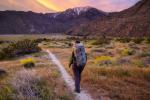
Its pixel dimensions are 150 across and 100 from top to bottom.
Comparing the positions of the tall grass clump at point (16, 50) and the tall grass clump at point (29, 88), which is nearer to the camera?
the tall grass clump at point (29, 88)

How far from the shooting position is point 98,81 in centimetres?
1187

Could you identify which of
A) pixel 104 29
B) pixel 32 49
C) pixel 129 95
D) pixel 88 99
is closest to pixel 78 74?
pixel 88 99

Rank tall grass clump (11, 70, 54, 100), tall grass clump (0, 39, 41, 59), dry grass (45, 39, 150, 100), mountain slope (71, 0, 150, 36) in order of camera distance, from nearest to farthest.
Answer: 1. tall grass clump (11, 70, 54, 100)
2. dry grass (45, 39, 150, 100)
3. tall grass clump (0, 39, 41, 59)
4. mountain slope (71, 0, 150, 36)

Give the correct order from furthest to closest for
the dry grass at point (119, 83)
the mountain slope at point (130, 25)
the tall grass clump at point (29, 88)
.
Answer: the mountain slope at point (130, 25) → the dry grass at point (119, 83) → the tall grass clump at point (29, 88)

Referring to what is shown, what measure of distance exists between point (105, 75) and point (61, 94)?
4685 mm

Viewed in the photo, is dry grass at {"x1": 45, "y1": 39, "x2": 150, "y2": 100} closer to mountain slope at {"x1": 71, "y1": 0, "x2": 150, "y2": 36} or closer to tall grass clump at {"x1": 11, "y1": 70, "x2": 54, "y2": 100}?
tall grass clump at {"x1": 11, "y1": 70, "x2": 54, "y2": 100}

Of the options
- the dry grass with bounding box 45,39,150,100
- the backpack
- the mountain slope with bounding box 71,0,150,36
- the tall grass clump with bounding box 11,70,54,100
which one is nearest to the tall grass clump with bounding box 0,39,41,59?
the dry grass with bounding box 45,39,150,100

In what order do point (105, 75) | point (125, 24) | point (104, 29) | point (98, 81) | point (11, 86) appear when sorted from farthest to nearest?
1. point (104, 29)
2. point (125, 24)
3. point (105, 75)
4. point (98, 81)
5. point (11, 86)

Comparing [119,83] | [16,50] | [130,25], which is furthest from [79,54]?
[130,25]

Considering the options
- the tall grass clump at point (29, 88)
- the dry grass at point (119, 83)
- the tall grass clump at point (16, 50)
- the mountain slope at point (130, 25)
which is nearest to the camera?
the tall grass clump at point (29, 88)

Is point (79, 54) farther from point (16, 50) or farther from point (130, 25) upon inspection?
point (130, 25)

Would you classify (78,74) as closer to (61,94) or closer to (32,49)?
(61,94)

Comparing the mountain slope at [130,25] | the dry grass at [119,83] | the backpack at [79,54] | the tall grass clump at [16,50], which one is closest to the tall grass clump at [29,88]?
the backpack at [79,54]

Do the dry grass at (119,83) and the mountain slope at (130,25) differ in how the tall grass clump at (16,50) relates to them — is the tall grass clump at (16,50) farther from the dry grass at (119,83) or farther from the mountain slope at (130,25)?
the mountain slope at (130,25)
